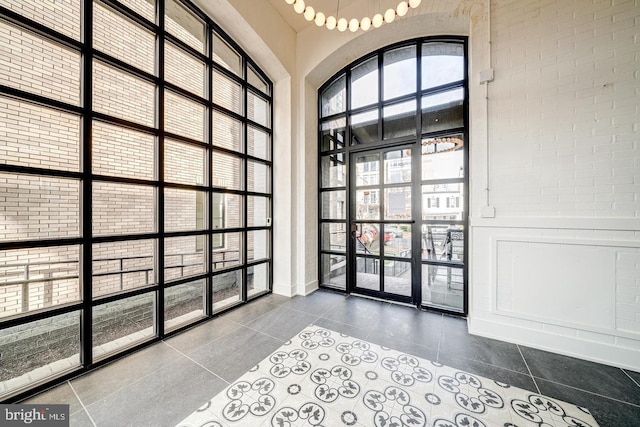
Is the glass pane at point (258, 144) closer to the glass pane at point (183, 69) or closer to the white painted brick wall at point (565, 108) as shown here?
the glass pane at point (183, 69)

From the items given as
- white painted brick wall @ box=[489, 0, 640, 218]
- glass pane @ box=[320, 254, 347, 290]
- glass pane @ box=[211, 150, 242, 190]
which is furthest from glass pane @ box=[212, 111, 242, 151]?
white painted brick wall @ box=[489, 0, 640, 218]

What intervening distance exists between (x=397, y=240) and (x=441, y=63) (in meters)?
2.51

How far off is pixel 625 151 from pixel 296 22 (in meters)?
4.21

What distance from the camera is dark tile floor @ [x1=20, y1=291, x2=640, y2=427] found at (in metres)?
1.51

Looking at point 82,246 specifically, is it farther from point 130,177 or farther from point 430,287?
point 430,287

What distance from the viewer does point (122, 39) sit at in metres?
2.19

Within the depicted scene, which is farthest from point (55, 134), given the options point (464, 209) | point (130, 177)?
point (464, 209)

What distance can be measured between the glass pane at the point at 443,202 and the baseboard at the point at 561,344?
1257 millimetres

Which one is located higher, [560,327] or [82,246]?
[82,246]

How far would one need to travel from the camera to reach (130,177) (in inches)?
85.1

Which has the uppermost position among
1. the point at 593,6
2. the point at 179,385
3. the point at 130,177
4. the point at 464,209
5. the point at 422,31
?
the point at 422,31

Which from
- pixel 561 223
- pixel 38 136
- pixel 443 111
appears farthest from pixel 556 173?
pixel 38 136

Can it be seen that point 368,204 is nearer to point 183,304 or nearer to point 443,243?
point 443,243

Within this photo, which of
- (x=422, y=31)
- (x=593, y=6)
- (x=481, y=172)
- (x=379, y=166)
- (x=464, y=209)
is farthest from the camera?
(x=379, y=166)
